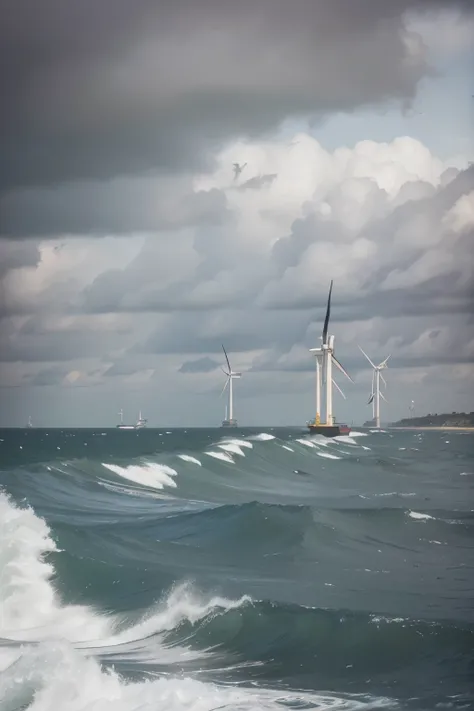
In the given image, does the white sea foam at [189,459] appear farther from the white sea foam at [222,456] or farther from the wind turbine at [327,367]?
the wind turbine at [327,367]

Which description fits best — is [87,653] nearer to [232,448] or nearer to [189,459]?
[189,459]

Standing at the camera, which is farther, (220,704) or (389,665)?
(389,665)

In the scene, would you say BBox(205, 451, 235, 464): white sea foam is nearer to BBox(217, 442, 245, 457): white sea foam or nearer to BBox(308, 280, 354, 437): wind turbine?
BBox(217, 442, 245, 457): white sea foam

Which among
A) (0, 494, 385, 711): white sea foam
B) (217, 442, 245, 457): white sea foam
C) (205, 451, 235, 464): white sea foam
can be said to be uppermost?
(217, 442, 245, 457): white sea foam

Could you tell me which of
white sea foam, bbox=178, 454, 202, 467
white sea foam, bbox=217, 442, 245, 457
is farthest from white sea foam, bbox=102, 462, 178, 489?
white sea foam, bbox=217, 442, 245, 457

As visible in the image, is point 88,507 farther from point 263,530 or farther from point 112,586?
point 112,586

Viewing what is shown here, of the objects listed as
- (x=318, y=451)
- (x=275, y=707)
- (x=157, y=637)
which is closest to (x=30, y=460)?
(x=318, y=451)

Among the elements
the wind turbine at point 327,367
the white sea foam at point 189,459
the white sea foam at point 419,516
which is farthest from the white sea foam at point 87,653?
the wind turbine at point 327,367
